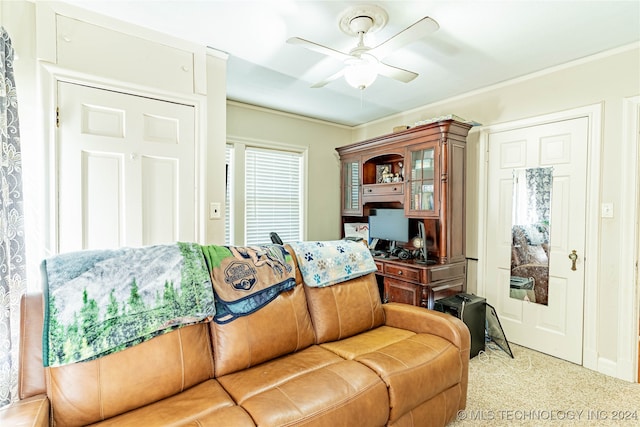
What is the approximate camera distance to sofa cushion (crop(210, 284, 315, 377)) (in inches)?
64.2

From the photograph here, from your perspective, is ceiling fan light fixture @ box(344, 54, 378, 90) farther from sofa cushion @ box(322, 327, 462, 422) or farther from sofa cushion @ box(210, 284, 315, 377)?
sofa cushion @ box(322, 327, 462, 422)

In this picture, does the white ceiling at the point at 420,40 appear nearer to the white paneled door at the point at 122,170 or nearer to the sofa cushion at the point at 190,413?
the white paneled door at the point at 122,170

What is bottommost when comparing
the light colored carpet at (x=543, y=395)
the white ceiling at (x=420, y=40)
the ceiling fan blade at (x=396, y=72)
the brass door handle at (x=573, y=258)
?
the light colored carpet at (x=543, y=395)

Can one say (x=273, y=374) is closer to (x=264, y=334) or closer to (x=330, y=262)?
(x=264, y=334)

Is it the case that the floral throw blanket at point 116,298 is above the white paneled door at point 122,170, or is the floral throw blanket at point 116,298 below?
below

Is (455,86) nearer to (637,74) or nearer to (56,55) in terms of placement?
(637,74)

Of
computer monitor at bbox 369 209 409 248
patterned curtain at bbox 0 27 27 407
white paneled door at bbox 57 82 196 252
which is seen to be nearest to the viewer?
patterned curtain at bbox 0 27 27 407

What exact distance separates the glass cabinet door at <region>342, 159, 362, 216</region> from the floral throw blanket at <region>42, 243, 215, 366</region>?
9.55 ft

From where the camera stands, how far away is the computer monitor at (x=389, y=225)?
364 cm

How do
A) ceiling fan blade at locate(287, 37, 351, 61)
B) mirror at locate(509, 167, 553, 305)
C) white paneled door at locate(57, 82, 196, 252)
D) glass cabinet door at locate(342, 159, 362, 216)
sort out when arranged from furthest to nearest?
glass cabinet door at locate(342, 159, 362, 216) < mirror at locate(509, 167, 553, 305) < white paneled door at locate(57, 82, 196, 252) < ceiling fan blade at locate(287, 37, 351, 61)

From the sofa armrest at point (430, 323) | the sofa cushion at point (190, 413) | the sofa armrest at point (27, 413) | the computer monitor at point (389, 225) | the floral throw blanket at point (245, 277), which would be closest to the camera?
the sofa armrest at point (27, 413)

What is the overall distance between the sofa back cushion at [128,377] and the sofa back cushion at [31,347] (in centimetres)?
6

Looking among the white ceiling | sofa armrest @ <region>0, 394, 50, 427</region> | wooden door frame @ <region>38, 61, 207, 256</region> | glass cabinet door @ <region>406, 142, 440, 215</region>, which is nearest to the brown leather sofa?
sofa armrest @ <region>0, 394, 50, 427</region>

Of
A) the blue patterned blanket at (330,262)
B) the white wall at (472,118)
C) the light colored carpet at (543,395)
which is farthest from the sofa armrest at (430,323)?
the white wall at (472,118)
